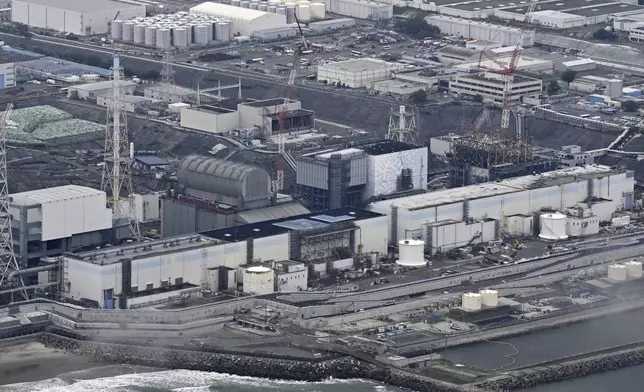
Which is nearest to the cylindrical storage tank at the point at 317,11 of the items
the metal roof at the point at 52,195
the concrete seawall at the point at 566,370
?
the metal roof at the point at 52,195

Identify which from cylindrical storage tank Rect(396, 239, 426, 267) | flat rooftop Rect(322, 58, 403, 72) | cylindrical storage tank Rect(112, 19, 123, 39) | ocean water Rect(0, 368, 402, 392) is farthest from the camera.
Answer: cylindrical storage tank Rect(112, 19, 123, 39)

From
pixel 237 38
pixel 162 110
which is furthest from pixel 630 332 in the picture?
pixel 237 38

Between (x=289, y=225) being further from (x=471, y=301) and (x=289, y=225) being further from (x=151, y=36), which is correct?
(x=151, y=36)

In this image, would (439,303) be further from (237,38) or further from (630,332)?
(237,38)

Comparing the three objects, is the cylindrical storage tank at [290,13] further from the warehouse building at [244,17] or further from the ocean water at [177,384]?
the ocean water at [177,384]

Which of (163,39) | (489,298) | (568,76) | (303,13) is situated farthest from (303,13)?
(489,298)

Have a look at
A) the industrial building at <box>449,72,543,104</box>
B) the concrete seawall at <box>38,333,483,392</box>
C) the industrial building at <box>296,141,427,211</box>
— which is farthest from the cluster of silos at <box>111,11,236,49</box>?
the concrete seawall at <box>38,333,483,392</box>

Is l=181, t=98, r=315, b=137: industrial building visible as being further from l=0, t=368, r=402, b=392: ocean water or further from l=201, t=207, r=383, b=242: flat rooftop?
l=0, t=368, r=402, b=392: ocean water
